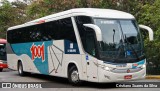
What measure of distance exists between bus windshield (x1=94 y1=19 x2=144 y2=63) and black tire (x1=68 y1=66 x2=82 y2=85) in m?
1.94

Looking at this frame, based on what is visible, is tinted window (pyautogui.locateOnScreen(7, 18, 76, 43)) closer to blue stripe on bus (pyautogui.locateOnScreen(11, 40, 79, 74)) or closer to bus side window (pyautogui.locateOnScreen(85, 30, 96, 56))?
blue stripe on bus (pyautogui.locateOnScreen(11, 40, 79, 74))

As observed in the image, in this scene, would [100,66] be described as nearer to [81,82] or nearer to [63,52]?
[81,82]

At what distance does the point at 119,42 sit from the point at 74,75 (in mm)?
2614

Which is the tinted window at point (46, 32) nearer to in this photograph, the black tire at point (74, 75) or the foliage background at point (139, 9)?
the black tire at point (74, 75)

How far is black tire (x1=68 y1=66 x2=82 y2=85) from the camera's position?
14203 millimetres

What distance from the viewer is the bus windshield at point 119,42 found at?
12867 mm

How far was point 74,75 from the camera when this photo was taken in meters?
14.4

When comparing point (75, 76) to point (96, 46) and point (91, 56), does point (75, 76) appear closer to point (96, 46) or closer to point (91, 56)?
point (91, 56)

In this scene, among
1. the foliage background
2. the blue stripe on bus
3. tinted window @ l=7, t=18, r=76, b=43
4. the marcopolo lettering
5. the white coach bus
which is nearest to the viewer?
the white coach bus

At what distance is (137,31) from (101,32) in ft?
5.83

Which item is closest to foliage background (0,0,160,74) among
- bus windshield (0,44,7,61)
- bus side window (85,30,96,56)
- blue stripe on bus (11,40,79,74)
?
bus windshield (0,44,7,61)

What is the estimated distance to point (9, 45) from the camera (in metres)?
23.2

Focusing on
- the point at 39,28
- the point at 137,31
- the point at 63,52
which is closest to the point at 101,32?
the point at 137,31

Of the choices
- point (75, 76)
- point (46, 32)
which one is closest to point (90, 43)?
point (75, 76)
